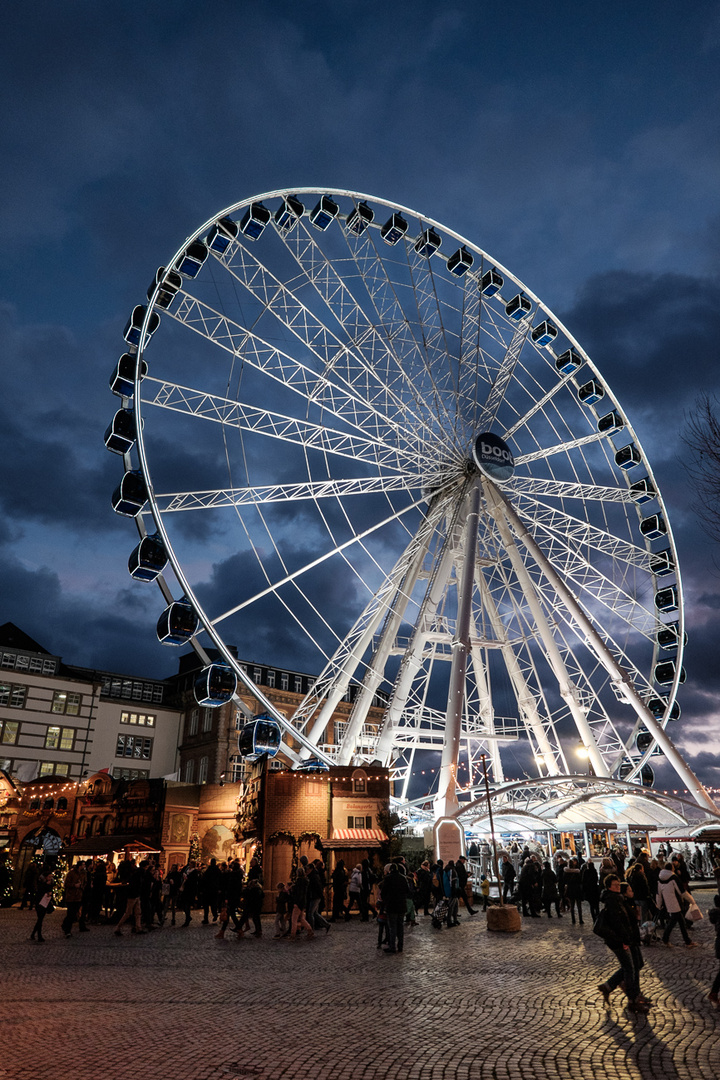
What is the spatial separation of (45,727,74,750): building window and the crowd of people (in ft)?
65.4

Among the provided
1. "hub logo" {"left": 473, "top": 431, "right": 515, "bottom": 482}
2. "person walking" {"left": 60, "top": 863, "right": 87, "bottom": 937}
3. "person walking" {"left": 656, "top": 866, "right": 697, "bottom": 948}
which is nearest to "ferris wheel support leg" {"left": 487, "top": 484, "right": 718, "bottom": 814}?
"hub logo" {"left": 473, "top": 431, "right": 515, "bottom": 482}

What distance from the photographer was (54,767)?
4041 cm

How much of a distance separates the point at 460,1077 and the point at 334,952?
7.70 meters

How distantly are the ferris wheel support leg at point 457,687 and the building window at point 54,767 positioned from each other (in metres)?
25.3

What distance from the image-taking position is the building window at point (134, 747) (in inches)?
1830

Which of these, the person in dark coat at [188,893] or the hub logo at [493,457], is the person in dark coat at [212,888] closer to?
the person in dark coat at [188,893]

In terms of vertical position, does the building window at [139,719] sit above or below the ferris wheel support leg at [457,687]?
above

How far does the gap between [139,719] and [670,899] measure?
41.5m

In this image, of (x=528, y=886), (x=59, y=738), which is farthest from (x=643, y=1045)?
(x=59, y=738)

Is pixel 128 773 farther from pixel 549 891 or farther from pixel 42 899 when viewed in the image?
pixel 549 891

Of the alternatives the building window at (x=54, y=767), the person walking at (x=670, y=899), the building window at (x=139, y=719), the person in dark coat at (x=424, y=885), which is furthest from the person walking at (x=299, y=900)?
the building window at (x=139, y=719)

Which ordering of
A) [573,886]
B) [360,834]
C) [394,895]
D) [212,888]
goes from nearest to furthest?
1. [394,895]
2. [573,886]
3. [212,888]
4. [360,834]

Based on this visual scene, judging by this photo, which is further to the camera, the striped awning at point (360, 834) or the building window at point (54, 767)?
the building window at point (54, 767)

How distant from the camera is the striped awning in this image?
2324 cm
